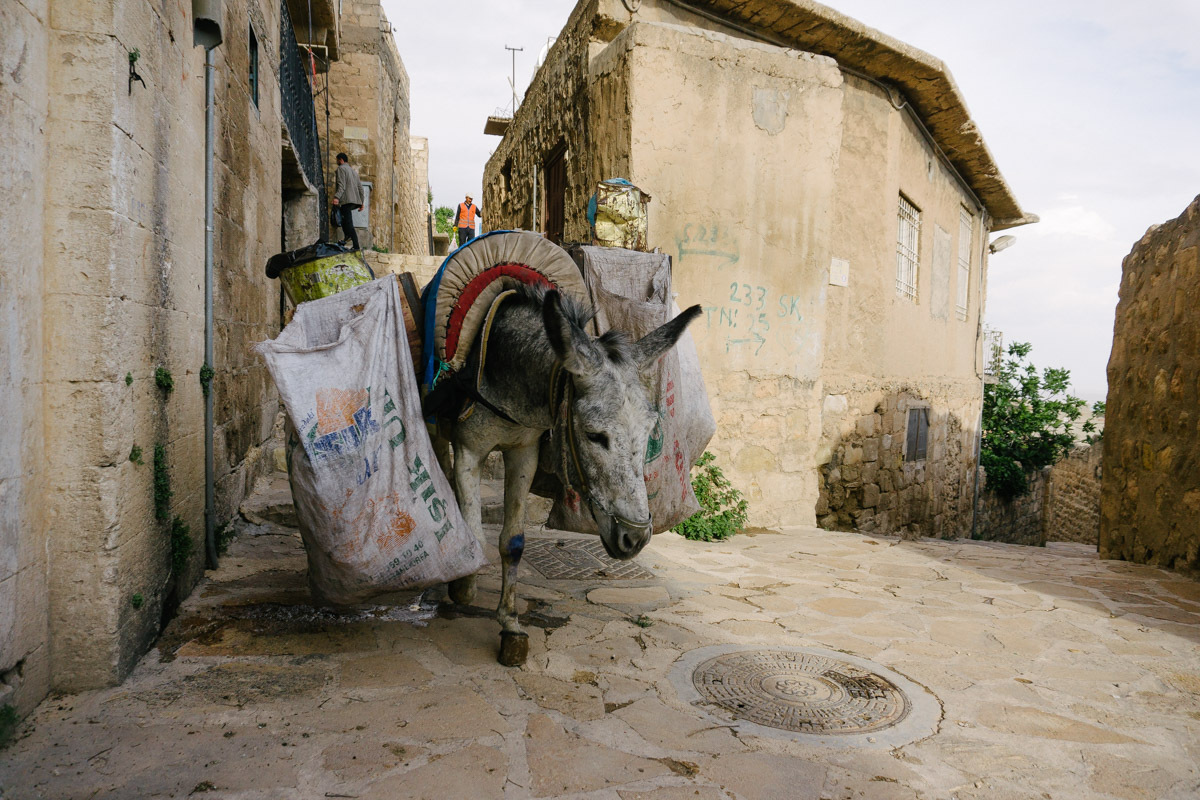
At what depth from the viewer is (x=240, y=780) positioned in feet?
6.79

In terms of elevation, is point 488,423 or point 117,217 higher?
point 117,217

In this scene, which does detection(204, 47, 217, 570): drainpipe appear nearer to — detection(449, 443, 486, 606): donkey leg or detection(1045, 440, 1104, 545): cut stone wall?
detection(449, 443, 486, 606): donkey leg

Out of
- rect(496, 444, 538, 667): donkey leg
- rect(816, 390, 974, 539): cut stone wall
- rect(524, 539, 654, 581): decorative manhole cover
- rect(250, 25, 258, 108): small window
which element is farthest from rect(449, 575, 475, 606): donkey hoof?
rect(816, 390, 974, 539): cut stone wall

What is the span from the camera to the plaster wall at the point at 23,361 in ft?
7.09

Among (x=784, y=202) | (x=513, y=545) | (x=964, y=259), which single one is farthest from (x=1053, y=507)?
(x=513, y=545)

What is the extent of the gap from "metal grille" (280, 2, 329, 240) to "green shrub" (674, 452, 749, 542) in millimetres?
3817

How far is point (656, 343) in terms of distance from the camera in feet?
8.49

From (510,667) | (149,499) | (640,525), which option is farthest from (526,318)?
(149,499)

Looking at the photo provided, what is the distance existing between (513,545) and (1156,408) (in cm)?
589

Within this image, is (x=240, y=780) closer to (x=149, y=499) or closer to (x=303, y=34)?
(x=149, y=499)

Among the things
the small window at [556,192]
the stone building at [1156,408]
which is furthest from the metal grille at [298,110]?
the stone building at [1156,408]

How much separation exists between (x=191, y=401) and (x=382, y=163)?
1410 centimetres

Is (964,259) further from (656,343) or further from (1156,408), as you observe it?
(656,343)

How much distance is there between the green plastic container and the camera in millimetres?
3191
